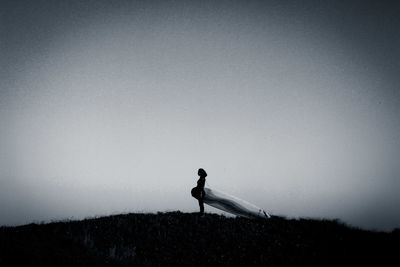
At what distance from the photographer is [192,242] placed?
50.7ft

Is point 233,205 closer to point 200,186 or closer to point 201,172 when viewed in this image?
point 200,186

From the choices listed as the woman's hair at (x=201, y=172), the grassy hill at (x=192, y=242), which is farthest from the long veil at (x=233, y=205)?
the woman's hair at (x=201, y=172)

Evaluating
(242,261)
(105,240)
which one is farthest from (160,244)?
(242,261)

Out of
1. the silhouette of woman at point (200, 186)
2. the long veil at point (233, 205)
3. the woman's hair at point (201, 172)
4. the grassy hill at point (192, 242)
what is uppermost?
the woman's hair at point (201, 172)

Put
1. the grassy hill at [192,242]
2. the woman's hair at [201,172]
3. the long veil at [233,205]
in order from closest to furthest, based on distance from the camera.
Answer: the grassy hill at [192,242] → the woman's hair at [201,172] → the long veil at [233,205]

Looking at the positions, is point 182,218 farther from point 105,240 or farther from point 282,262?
point 282,262

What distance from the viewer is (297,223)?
19.6 meters

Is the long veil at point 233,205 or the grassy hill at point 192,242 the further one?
the long veil at point 233,205

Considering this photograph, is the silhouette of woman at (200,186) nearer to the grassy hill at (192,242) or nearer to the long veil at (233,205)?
the grassy hill at (192,242)

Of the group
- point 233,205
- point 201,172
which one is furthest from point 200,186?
point 233,205

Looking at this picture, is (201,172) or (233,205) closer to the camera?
(201,172)

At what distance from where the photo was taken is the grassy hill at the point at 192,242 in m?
11.9

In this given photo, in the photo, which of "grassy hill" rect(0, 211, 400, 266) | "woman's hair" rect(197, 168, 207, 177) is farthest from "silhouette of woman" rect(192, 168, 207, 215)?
"grassy hill" rect(0, 211, 400, 266)

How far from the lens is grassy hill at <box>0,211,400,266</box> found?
38.9 ft
